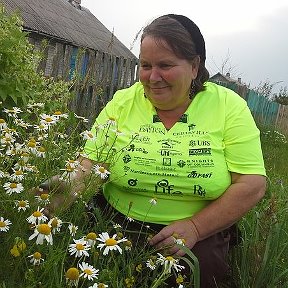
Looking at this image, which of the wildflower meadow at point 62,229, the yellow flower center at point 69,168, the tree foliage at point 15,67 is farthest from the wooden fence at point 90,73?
the yellow flower center at point 69,168

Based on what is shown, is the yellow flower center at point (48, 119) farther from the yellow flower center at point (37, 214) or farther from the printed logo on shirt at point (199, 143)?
the printed logo on shirt at point (199, 143)

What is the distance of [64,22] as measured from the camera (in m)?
21.5

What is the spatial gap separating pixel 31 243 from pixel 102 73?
15.9ft

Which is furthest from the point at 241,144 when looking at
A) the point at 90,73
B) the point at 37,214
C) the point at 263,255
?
the point at 90,73

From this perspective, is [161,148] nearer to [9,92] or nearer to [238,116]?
[238,116]

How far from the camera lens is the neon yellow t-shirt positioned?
7.00ft

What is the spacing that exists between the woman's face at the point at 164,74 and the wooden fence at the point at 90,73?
116cm

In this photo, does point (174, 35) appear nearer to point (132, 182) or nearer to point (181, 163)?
point (181, 163)

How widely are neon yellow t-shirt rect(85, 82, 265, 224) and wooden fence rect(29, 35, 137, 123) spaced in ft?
3.99

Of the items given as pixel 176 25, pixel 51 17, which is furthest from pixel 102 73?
pixel 51 17

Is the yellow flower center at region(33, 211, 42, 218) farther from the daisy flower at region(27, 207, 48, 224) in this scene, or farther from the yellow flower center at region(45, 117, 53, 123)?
the yellow flower center at region(45, 117, 53, 123)

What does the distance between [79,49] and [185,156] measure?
1.46 m

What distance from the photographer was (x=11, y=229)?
1.54 metres

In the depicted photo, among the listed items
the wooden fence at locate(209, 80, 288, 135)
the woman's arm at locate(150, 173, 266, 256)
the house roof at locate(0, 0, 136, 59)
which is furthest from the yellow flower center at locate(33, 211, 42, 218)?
the house roof at locate(0, 0, 136, 59)
